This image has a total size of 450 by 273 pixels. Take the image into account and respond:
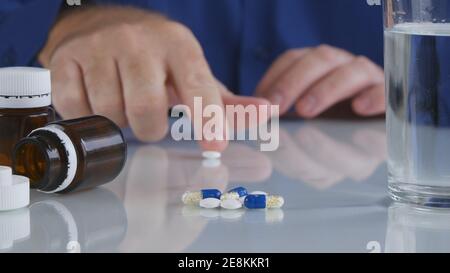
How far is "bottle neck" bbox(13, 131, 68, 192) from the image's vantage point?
2.87 feet

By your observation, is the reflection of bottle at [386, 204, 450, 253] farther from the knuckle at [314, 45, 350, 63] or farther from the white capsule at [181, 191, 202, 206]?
the knuckle at [314, 45, 350, 63]

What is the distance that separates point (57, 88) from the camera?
127 cm

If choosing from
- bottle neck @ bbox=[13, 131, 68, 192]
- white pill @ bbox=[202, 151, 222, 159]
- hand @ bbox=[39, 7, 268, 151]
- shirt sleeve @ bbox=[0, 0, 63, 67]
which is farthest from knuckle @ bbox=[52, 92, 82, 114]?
bottle neck @ bbox=[13, 131, 68, 192]

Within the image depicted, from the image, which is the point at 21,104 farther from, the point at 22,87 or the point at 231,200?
the point at 231,200

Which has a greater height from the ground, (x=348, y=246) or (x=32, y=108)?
(x=32, y=108)

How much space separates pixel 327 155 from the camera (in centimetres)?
114

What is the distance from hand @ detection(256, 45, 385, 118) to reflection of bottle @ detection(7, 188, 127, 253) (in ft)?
1.68

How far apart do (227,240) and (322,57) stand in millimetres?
679

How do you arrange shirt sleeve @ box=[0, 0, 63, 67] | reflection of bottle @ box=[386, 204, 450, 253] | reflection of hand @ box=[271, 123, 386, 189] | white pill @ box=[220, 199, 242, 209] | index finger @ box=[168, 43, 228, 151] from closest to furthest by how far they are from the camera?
reflection of bottle @ box=[386, 204, 450, 253] < white pill @ box=[220, 199, 242, 209] < reflection of hand @ box=[271, 123, 386, 189] < index finger @ box=[168, 43, 228, 151] < shirt sleeve @ box=[0, 0, 63, 67]

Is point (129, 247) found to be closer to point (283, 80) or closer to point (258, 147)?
point (258, 147)

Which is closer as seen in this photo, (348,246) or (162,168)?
(348,246)

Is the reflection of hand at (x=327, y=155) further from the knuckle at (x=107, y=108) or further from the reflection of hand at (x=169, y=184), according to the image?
the knuckle at (x=107, y=108)
